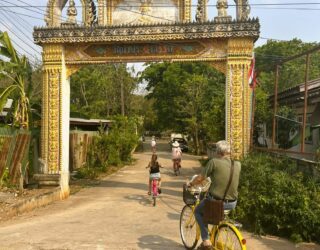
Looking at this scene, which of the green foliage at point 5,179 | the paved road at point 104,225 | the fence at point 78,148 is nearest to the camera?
the paved road at point 104,225

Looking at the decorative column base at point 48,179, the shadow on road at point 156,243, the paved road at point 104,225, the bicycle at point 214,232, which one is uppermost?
the bicycle at point 214,232

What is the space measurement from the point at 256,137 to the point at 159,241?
1062 cm

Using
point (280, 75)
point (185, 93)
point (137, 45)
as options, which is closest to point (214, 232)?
point (137, 45)

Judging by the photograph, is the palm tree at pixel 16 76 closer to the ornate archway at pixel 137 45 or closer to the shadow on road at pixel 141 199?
the ornate archway at pixel 137 45

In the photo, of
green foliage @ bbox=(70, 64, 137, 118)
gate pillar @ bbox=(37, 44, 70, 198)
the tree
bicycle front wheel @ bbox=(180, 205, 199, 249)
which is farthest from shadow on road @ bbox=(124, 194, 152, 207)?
green foliage @ bbox=(70, 64, 137, 118)

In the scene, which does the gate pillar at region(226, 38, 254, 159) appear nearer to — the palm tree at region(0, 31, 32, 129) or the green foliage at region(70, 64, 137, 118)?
the palm tree at region(0, 31, 32, 129)

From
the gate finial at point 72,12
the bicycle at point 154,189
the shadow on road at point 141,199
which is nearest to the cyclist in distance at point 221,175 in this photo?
the bicycle at point 154,189

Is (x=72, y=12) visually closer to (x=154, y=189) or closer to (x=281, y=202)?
(x=154, y=189)

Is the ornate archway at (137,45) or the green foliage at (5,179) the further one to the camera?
the green foliage at (5,179)

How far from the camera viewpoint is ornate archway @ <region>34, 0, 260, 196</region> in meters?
12.8

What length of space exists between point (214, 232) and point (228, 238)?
0.39 metres

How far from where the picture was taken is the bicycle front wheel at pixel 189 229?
6.66 meters

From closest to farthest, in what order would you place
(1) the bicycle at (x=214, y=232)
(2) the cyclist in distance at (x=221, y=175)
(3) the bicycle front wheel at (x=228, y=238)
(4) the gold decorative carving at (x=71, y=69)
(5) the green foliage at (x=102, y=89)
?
1. (3) the bicycle front wheel at (x=228, y=238)
2. (1) the bicycle at (x=214, y=232)
3. (2) the cyclist in distance at (x=221, y=175)
4. (4) the gold decorative carving at (x=71, y=69)
5. (5) the green foliage at (x=102, y=89)

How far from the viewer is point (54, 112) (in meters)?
13.8
